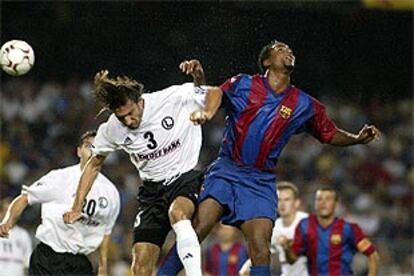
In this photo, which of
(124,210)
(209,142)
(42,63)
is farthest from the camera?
(42,63)

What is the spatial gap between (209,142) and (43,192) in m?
8.38

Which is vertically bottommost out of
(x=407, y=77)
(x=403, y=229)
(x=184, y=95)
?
(x=403, y=229)

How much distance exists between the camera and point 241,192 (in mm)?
8945

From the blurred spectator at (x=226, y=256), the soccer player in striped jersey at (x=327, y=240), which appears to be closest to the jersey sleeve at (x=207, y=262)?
the blurred spectator at (x=226, y=256)

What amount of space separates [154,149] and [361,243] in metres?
3.24

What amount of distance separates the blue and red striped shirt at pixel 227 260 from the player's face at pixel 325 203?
6.15 feet

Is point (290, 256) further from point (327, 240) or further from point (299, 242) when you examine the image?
point (327, 240)

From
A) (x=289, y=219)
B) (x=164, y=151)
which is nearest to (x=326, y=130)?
(x=164, y=151)

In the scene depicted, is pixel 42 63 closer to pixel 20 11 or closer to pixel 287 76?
pixel 20 11

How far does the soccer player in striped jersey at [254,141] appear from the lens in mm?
8930

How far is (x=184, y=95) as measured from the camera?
9281 mm

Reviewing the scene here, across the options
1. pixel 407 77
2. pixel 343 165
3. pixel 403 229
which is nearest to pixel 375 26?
pixel 407 77

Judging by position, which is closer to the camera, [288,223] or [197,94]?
[197,94]

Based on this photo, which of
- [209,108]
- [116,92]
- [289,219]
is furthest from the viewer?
[289,219]
